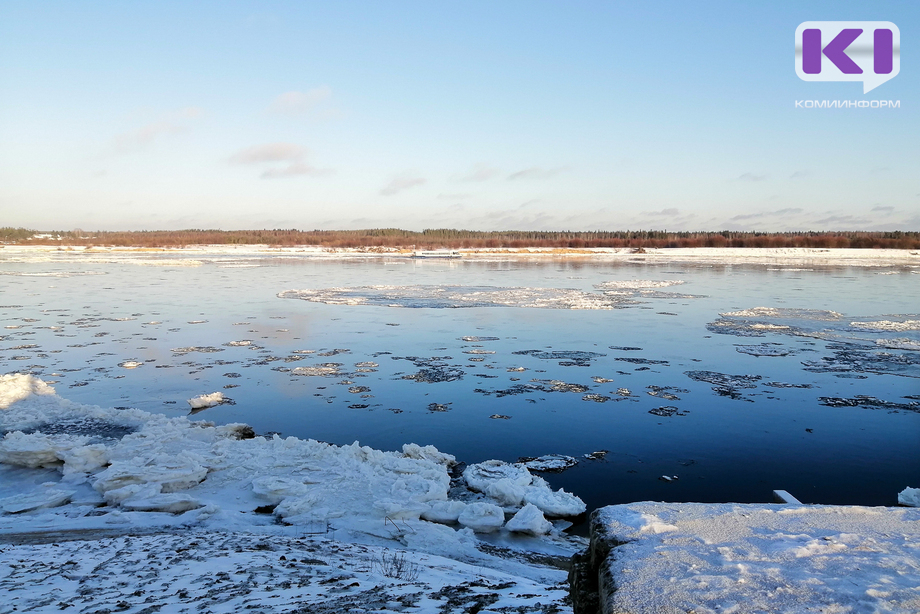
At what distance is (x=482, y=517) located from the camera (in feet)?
15.3

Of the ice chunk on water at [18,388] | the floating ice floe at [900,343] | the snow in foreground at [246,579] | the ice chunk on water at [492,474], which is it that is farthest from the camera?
the floating ice floe at [900,343]

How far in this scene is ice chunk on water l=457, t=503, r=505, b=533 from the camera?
4621 mm

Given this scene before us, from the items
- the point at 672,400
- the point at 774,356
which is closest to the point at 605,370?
the point at 672,400

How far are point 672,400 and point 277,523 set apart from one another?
5.41 meters

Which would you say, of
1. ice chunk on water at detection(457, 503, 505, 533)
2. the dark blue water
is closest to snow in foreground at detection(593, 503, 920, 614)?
ice chunk on water at detection(457, 503, 505, 533)

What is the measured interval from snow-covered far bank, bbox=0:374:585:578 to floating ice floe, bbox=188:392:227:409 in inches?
48.4

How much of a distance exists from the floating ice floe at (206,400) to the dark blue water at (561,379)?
0.15m

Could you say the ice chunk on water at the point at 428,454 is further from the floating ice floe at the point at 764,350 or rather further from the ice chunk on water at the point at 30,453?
the floating ice floe at the point at 764,350

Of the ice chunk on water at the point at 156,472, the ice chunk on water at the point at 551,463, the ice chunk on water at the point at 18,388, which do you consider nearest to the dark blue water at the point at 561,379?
the ice chunk on water at the point at 551,463

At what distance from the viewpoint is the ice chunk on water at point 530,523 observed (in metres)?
4.58

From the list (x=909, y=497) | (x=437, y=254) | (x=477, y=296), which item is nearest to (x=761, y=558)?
(x=909, y=497)

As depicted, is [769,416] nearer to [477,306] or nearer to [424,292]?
[477,306]

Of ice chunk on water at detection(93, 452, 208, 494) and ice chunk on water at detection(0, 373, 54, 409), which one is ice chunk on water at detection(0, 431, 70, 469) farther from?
ice chunk on water at detection(0, 373, 54, 409)

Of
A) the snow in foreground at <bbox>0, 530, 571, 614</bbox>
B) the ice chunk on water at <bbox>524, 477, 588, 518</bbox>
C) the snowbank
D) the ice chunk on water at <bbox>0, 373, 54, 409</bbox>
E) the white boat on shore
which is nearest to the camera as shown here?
the snow in foreground at <bbox>0, 530, 571, 614</bbox>
